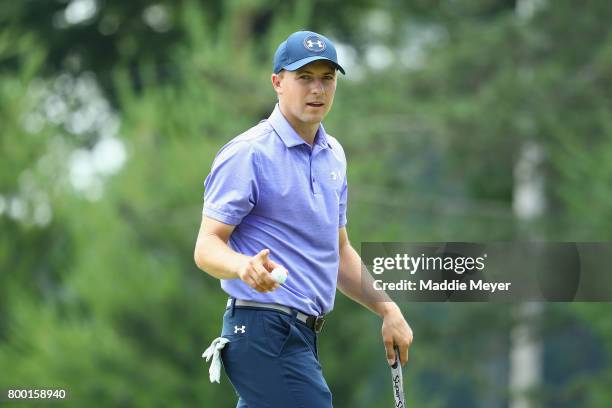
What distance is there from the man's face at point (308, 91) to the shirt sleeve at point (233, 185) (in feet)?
0.73

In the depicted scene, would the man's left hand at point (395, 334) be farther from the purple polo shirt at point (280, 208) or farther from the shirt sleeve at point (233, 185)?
the shirt sleeve at point (233, 185)

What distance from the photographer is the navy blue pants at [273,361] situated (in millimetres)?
4262

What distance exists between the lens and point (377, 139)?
63.3 ft

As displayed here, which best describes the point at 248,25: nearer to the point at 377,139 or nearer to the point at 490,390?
the point at 377,139

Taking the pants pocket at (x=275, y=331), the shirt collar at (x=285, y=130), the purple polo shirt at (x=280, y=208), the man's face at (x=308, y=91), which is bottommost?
the pants pocket at (x=275, y=331)

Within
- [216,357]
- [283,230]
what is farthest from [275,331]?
[283,230]

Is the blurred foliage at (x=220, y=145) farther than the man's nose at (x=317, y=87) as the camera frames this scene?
Yes

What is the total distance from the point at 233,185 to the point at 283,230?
217mm

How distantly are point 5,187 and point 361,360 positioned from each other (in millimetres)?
5648

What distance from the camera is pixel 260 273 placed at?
152 inches

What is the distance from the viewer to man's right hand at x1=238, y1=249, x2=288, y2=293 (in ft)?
12.7

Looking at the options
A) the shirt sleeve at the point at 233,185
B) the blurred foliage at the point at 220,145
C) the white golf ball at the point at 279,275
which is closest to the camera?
the white golf ball at the point at 279,275

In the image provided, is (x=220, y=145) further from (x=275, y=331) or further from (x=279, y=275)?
(x=279, y=275)

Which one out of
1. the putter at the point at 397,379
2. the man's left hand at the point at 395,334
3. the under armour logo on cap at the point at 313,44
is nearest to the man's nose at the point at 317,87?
the under armour logo on cap at the point at 313,44
